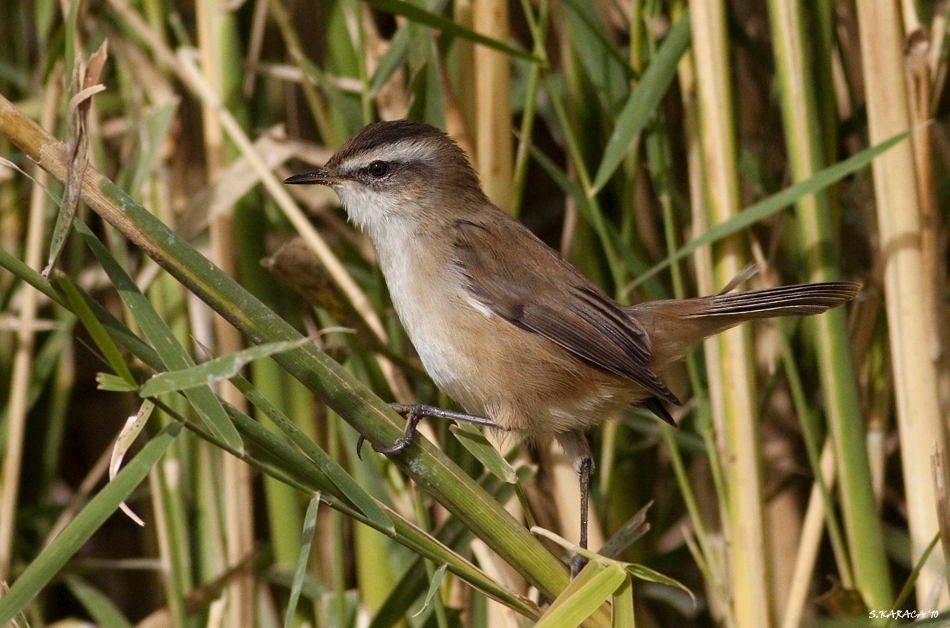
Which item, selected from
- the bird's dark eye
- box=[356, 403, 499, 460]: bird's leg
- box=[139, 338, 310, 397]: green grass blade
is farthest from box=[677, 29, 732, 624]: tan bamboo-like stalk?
box=[139, 338, 310, 397]: green grass blade

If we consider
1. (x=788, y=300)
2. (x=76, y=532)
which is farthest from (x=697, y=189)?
(x=76, y=532)

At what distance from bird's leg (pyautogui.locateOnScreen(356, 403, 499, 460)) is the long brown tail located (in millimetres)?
537

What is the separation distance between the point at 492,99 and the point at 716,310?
0.86 metres

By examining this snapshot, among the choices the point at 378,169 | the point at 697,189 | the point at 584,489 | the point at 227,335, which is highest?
the point at 378,169

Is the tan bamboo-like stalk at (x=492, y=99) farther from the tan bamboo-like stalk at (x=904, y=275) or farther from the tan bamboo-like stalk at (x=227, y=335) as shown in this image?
the tan bamboo-like stalk at (x=904, y=275)

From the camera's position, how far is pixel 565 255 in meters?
2.83

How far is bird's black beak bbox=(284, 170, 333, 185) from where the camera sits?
248 cm

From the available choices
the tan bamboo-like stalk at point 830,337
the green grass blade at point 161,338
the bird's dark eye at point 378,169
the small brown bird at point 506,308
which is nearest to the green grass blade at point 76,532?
the green grass blade at point 161,338

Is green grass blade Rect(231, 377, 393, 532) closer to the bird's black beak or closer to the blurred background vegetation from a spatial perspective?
the blurred background vegetation

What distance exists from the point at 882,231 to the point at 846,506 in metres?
0.70

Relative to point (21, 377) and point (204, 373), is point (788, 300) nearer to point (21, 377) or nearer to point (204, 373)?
point (204, 373)

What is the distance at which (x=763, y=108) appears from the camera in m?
3.01

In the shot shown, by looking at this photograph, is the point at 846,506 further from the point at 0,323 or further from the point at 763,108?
the point at 0,323

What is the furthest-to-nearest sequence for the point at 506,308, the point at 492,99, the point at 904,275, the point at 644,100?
the point at 492,99 → the point at 506,308 → the point at 644,100 → the point at 904,275
